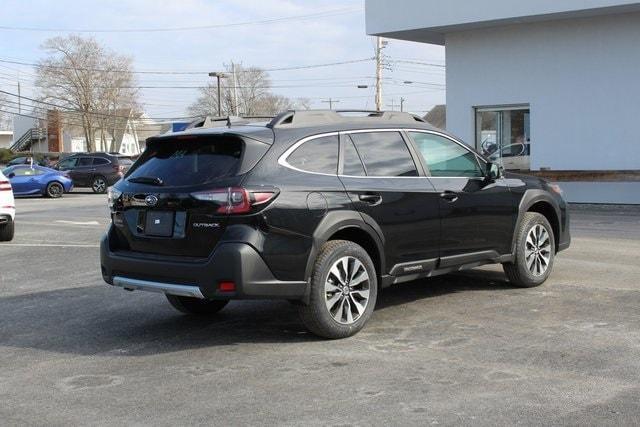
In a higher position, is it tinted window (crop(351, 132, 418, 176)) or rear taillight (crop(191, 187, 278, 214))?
tinted window (crop(351, 132, 418, 176))

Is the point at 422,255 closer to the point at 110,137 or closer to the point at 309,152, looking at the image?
the point at 309,152

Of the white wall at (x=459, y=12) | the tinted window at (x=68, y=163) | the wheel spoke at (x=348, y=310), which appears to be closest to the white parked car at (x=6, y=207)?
the wheel spoke at (x=348, y=310)

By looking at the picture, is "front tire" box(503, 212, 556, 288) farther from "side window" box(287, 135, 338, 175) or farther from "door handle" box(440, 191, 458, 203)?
"side window" box(287, 135, 338, 175)

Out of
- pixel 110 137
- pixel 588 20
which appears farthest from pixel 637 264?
pixel 110 137

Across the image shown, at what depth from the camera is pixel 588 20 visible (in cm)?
1828

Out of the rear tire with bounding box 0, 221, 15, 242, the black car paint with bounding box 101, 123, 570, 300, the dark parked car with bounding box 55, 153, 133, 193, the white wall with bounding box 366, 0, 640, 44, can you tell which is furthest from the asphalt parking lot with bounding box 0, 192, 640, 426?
the dark parked car with bounding box 55, 153, 133, 193

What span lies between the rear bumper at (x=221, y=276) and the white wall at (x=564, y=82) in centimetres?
1454

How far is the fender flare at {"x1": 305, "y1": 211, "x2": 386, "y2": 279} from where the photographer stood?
5898 millimetres

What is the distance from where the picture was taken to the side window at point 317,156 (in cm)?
611

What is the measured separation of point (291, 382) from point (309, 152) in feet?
6.50

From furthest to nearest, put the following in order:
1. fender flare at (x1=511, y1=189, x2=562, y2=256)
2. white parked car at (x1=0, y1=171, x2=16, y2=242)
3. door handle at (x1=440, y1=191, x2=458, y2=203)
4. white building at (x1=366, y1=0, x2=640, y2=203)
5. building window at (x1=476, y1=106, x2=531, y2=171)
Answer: building window at (x1=476, y1=106, x2=531, y2=171), white building at (x1=366, y1=0, x2=640, y2=203), white parked car at (x1=0, y1=171, x2=16, y2=242), fender flare at (x1=511, y1=189, x2=562, y2=256), door handle at (x1=440, y1=191, x2=458, y2=203)

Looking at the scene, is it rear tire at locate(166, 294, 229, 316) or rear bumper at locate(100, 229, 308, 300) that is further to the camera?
rear tire at locate(166, 294, 229, 316)

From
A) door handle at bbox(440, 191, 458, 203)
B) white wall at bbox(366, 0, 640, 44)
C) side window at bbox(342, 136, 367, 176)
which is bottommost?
door handle at bbox(440, 191, 458, 203)

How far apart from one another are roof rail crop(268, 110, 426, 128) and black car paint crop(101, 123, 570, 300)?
0.11 meters
